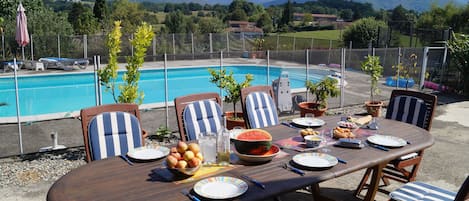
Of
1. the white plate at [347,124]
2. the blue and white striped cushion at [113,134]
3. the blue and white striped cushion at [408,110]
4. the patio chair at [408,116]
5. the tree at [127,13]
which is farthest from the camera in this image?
the tree at [127,13]

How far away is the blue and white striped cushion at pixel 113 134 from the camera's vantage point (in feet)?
9.36

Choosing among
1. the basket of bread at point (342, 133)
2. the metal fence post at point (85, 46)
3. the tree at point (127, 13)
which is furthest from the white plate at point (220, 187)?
the tree at point (127, 13)

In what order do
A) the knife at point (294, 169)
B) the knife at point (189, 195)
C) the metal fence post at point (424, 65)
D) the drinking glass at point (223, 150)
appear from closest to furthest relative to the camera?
the knife at point (189, 195)
the knife at point (294, 169)
the drinking glass at point (223, 150)
the metal fence post at point (424, 65)

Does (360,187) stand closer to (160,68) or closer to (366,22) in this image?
Answer: (160,68)

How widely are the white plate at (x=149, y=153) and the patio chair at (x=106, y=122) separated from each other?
336 mm

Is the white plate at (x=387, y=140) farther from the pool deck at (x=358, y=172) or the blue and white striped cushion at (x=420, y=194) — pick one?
the pool deck at (x=358, y=172)

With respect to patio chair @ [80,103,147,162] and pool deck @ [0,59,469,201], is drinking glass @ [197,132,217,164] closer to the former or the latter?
patio chair @ [80,103,147,162]

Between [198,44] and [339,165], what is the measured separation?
1510cm

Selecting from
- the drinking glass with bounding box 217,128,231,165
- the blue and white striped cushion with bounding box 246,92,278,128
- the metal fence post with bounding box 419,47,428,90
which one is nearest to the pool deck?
the metal fence post with bounding box 419,47,428,90

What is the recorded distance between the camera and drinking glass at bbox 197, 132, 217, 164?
8.18 feet

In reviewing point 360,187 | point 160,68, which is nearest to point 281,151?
point 360,187

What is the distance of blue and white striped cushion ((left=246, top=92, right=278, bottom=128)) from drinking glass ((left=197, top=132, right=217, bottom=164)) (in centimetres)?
140

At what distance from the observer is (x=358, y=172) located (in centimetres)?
447

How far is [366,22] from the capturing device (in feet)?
60.6
